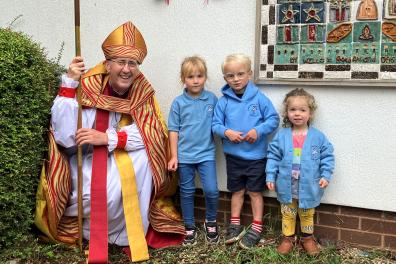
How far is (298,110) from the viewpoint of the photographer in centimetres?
337

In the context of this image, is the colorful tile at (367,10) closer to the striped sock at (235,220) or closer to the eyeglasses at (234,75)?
the eyeglasses at (234,75)

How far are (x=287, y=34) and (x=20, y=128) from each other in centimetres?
206

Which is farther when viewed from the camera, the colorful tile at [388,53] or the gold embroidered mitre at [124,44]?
the gold embroidered mitre at [124,44]

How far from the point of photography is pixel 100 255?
3.39 meters

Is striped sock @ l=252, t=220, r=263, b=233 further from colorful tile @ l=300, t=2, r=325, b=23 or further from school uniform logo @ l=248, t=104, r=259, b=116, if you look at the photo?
colorful tile @ l=300, t=2, r=325, b=23

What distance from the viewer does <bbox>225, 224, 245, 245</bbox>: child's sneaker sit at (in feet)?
12.0

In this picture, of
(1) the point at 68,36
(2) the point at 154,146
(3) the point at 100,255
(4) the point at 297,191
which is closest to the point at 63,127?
(2) the point at 154,146

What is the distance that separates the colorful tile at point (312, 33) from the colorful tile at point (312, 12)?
0.04 meters

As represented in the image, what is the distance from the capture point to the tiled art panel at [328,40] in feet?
10.6

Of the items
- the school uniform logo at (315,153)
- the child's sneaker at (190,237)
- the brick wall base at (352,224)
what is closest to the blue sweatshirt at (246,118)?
the school uniform logo at (315,153)

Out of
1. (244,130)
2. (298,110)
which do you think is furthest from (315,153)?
(244,130)

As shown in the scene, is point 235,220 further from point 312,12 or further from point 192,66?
point 312,12

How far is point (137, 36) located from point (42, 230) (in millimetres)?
1654

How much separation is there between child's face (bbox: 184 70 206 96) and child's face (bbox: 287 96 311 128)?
0.70 meters
